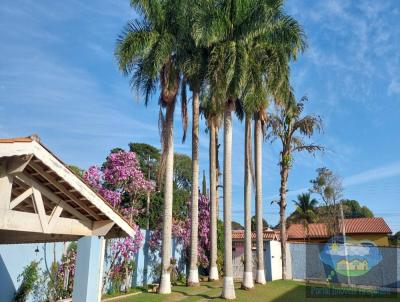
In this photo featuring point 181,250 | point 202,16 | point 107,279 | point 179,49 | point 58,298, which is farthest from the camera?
point 181,250

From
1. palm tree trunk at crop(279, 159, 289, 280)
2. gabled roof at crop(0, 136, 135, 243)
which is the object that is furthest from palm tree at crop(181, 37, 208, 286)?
gabled roof at crop(0, 136, 135, 243)

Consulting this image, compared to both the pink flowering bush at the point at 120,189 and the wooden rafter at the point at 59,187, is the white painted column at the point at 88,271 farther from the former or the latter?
the pink flowering bush at the point at 120,189

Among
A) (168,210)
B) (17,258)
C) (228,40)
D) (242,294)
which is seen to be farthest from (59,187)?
(228,40)

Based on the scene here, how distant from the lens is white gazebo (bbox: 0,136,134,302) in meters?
5.79

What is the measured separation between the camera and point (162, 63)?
1902 centimetres

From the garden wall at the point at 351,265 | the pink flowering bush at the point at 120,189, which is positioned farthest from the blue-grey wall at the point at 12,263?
the garden wall at the point at 351,265

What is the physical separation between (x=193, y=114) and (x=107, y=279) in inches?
382

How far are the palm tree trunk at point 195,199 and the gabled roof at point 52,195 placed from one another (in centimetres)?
1302

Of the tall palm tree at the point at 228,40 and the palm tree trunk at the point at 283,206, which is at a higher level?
the tall palm tree at the point at 228,40

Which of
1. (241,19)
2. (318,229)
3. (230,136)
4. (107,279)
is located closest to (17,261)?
(107,279)

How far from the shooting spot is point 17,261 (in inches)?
521

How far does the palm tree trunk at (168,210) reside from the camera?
18.0 m

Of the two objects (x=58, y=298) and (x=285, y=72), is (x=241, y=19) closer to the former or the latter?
(x=285, y=72)

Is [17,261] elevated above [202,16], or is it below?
below
